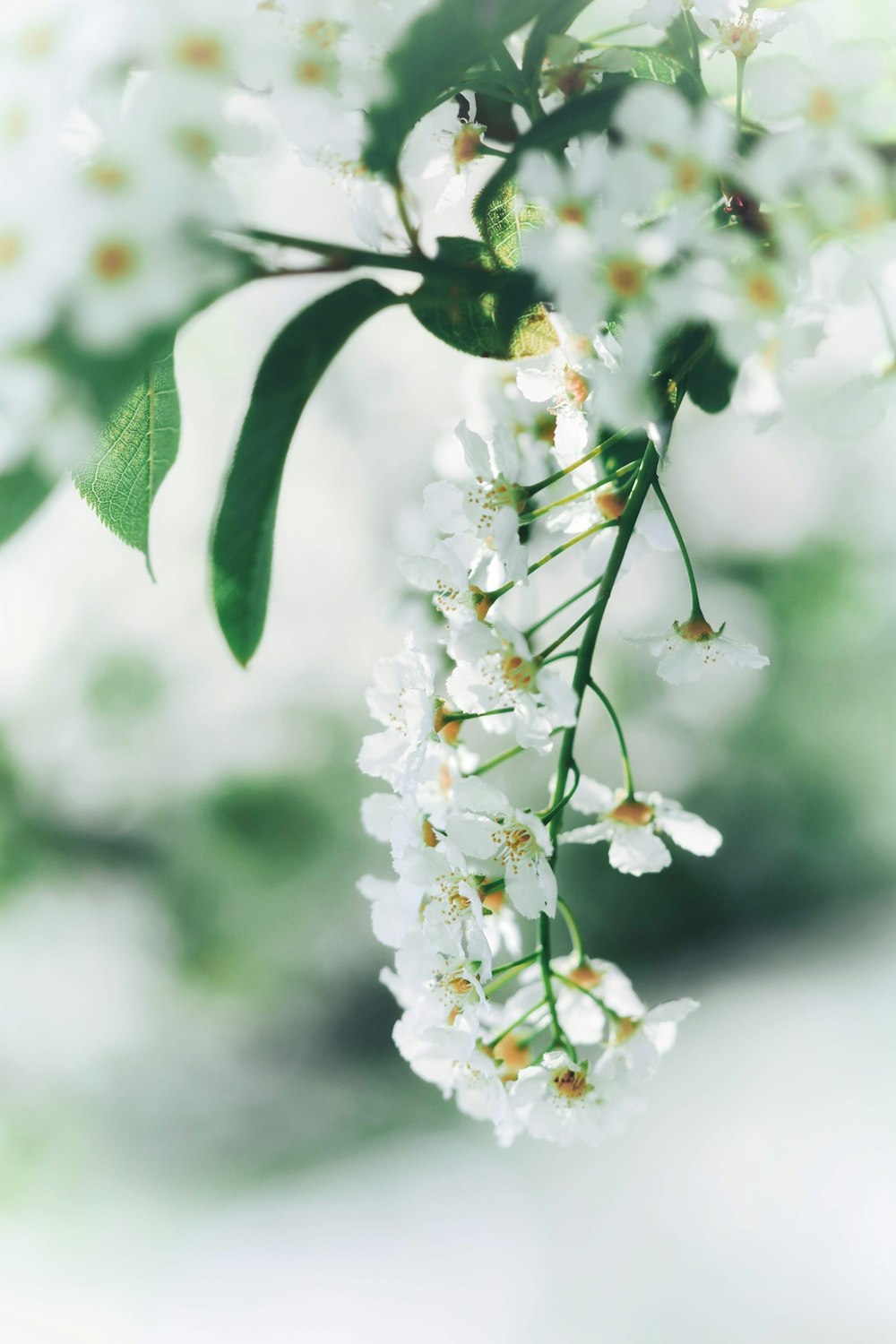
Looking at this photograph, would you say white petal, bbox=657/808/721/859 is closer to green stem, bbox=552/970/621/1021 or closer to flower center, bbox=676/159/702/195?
green stem, bbox=552/970/621/1021

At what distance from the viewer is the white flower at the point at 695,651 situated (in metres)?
0.37

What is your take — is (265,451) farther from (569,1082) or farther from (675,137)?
(569,1082)

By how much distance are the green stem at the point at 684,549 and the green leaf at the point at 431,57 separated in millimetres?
128

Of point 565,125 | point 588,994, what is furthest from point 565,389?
point 588,994

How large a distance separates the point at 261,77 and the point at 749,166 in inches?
4.3

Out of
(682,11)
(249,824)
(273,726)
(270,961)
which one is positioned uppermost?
(273,726)

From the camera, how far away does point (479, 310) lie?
0.32 metres

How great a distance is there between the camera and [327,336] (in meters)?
0.30

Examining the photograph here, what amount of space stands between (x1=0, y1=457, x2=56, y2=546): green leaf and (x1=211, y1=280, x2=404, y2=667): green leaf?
0.19ft

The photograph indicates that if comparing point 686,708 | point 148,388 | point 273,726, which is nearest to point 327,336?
point 148,388

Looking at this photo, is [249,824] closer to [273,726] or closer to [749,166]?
[273,726]

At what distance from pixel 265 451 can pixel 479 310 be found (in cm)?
7

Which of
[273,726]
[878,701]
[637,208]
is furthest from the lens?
[878,701]

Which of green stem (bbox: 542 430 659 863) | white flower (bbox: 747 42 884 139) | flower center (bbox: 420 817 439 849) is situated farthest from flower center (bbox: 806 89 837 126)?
flower center (bbox: 420 817 439 849)
